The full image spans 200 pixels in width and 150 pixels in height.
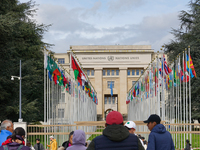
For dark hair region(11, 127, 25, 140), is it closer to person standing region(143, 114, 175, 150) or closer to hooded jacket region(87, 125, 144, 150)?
hooded jacket region(87, 125, 144, 150)

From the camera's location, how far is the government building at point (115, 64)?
265ft

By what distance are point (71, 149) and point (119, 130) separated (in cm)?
142

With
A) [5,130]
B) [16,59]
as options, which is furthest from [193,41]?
[5,130]

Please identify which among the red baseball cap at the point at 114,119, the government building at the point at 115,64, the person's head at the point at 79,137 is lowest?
the person's head at the point at 79,137

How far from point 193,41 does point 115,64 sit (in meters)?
42.3

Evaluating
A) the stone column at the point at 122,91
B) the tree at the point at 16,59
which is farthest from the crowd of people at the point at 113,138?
the stone column at the point at 122,91

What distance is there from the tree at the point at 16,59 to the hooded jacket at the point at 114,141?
2303 cm

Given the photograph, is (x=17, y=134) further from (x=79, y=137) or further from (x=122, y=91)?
(x=122, y=91)

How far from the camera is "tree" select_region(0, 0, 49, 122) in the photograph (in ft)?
95.0

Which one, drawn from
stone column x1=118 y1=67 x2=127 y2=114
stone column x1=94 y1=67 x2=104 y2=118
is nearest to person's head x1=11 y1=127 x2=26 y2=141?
stone column x1=94 y1=67 x2=104 y2=118

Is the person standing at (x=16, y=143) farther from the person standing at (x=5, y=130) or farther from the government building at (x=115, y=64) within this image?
the government building at (x=115, y=64)

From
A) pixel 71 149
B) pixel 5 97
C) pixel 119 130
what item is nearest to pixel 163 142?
pixel 71 149

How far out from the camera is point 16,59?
→ 120 feet

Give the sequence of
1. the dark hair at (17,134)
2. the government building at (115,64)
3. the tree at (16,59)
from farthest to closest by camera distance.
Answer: the government building at (115,64)
the tree at (16,59)
the dark hair at (17,134)
